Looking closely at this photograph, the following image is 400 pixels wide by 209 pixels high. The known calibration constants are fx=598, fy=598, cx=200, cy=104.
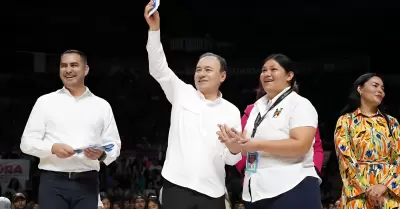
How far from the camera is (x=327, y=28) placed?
971 centimetres

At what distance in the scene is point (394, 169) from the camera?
3.58 metres

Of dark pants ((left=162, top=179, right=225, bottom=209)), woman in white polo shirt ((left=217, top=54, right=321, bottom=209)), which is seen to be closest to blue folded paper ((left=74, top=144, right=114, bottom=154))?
dark pants ((left=162, top=179, right=225, bottom=209))

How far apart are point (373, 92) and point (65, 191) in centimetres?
191

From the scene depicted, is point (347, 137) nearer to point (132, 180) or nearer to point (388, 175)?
point (388, 175)

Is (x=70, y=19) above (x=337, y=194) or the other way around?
above

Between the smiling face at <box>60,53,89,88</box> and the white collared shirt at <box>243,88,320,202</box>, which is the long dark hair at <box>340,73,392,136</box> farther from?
the smiling face at <box>60,53,89,88</box>

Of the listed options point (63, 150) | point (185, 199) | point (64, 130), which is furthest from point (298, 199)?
point (64, 130)

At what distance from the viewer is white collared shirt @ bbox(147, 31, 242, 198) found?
2.85 m

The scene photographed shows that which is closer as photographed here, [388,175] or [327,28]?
[388,175]

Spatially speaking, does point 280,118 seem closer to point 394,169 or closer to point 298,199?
point 298,199

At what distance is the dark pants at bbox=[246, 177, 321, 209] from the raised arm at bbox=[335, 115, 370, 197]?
94 cm

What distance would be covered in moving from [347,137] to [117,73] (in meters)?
6.55

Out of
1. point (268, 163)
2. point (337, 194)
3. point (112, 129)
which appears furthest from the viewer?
point (337, 194)

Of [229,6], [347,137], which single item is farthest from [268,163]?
[229,6]
